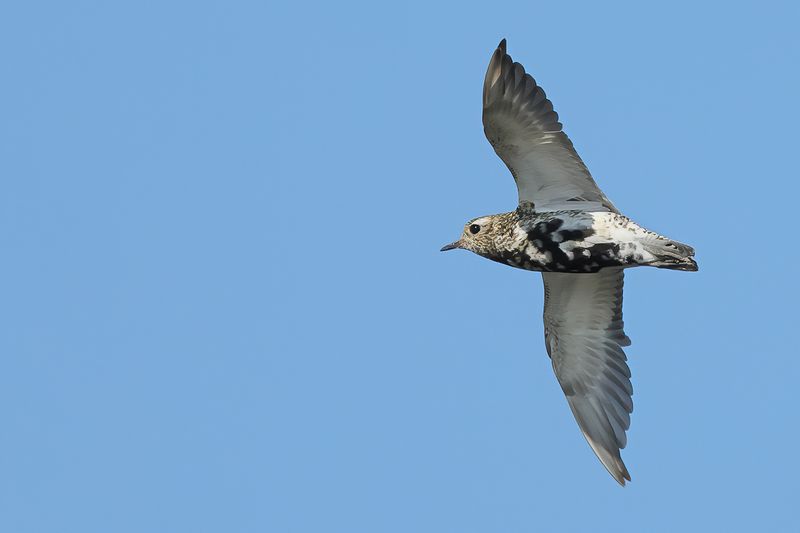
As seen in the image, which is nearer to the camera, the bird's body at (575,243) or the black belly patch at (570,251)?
the bird's body at (575,243)

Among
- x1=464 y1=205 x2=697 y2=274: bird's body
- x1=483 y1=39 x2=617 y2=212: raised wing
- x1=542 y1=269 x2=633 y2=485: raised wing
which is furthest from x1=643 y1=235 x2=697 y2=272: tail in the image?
x1=542 y1=269 x2=633 y2=485: raised wing

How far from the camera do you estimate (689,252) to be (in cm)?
1497

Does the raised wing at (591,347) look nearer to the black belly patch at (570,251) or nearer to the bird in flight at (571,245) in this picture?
the bird in flight at (571,245)

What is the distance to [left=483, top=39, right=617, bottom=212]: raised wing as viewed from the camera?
1536 cm

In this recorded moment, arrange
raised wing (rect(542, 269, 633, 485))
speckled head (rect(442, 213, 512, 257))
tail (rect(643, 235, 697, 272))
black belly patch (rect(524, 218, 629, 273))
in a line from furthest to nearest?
raised wing (rect(542, 269, 633, 485)) < speckled head (rect(442, 213, 512, 257)) < black belly patch (rect(524, 218, 629, 273)) < tail (rect(643, 235, 697, 272))

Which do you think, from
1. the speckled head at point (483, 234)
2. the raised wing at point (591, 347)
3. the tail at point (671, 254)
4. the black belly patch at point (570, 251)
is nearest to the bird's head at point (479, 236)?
the speckled head at point (483, 234)

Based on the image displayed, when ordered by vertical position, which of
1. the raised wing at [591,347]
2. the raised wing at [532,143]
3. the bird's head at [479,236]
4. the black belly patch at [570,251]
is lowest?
the raised wing at [591,347]

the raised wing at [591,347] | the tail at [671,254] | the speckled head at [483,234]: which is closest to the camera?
the tail at [671,254]

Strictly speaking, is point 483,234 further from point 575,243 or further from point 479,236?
point 575,243

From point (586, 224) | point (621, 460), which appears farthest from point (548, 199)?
point (621, 460)

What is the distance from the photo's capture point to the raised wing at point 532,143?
50.4 ft

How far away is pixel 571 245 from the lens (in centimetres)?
1536

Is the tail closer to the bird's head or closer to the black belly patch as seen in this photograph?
the black belly patch

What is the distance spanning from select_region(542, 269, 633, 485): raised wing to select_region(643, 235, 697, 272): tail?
6.00 feet
